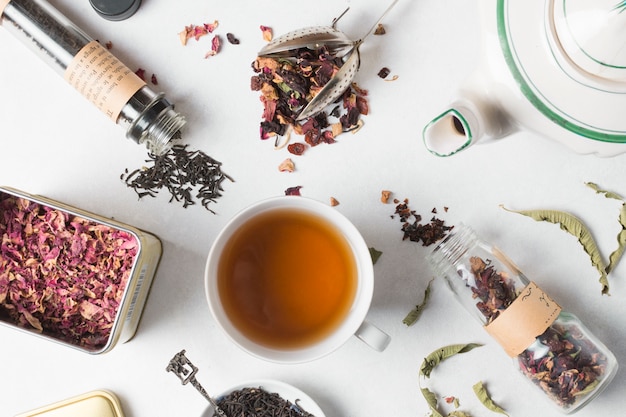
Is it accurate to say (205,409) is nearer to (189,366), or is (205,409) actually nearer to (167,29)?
(189,366)

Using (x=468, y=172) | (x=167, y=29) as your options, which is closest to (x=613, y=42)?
(x=468, y=172)

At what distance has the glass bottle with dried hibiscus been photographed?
1.08 m

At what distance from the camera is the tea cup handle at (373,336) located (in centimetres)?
106

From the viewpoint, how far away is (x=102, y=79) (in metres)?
1.11

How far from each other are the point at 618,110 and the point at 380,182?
0.49 meters

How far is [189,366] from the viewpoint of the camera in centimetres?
119

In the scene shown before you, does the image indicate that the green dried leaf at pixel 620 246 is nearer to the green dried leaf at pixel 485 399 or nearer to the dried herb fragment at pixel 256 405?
the green dried leaf at pixel 485 399

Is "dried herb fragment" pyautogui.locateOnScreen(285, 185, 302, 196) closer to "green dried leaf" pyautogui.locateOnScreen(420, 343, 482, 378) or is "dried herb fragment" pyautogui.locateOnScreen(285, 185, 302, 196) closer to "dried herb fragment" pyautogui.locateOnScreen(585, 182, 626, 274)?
"green dried leaf" pyautogui.locateOnScreen(420, 343, 482, 378)

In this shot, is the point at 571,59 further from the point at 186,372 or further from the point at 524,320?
the point at 186,372

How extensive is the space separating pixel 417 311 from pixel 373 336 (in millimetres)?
149

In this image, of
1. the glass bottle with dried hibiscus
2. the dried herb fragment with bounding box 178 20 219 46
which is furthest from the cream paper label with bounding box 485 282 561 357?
the dried herb fragment with bounding box 178 20 219 46

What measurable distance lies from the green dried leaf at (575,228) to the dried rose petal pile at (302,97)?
37 cm

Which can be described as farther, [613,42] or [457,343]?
[457,343]

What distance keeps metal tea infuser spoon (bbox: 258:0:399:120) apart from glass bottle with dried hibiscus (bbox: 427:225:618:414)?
0.33 meters
